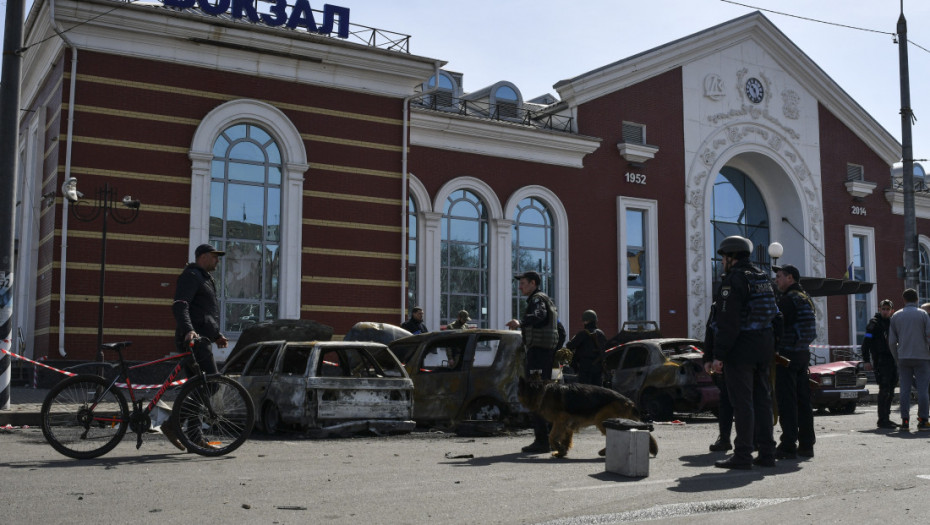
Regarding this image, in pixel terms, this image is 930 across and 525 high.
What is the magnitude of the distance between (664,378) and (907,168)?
1167 cm

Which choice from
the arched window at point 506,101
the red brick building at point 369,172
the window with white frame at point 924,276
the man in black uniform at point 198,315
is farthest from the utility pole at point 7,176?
the window with white frame at point 924,276

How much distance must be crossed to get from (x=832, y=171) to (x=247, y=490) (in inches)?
1123

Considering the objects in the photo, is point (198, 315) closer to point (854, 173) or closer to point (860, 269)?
point (860, 269)

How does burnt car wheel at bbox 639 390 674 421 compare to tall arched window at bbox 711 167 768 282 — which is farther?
tall arched window at bbox 711 167 768 282

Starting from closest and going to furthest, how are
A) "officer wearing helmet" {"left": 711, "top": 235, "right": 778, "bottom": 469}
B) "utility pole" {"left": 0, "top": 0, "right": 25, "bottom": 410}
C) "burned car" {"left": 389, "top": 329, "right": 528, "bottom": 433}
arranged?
"officer wearing helmet" {"left": 711, "top": 235, "right": 778, "bottom": 469}, "burned car" {"left": 389, "top": 329, "right": 528, "bottom": 433}, "utility pole" {"left": 0, "top": 0, "right": 25, "bottom": 410}

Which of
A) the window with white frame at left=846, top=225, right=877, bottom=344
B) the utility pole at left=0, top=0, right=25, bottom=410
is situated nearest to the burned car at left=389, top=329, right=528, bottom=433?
the utility pole at left=0, top=0, right=25, bottom=410

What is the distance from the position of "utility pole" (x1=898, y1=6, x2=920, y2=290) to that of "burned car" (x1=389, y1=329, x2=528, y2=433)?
45.2 ft

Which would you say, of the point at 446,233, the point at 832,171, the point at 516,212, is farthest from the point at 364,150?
the point at 832,171

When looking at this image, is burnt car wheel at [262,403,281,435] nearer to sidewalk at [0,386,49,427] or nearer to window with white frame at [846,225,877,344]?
sidewalk at [0,386,49,427]

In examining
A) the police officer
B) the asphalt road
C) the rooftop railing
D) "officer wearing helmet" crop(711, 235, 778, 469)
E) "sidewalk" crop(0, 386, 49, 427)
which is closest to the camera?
the asphalt road

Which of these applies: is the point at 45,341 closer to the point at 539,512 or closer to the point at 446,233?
the point at 446,233

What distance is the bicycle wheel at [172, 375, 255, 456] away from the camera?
8.75 metres

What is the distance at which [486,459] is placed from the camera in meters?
8.79

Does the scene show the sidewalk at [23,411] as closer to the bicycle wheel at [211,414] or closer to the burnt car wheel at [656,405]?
the bicycle wheel at [211,414]
